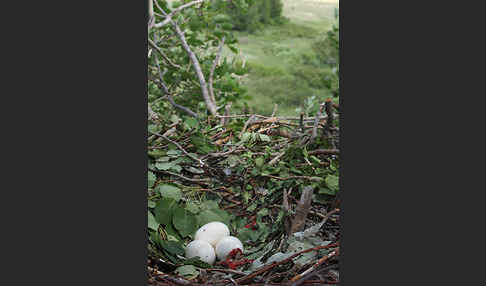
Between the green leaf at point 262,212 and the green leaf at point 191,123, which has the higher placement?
the green leaf at point 191,123

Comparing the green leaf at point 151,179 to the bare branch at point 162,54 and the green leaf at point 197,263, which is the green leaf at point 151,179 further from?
the bare branch at point 162,54

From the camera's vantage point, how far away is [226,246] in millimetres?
3217

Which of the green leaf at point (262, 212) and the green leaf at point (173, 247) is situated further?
the green leaf at point (262, 212)

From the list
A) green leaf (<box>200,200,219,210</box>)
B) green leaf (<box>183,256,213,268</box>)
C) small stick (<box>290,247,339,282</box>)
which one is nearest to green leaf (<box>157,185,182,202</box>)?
green leaf (<box>200,200,219,210</box>)

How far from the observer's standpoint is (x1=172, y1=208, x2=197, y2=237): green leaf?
132 inches

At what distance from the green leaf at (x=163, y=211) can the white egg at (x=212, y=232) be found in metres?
0.20

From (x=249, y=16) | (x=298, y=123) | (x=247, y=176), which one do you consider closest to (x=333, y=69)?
(x=298, y=123)

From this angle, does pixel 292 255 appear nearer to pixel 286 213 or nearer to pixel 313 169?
pixel 286 213

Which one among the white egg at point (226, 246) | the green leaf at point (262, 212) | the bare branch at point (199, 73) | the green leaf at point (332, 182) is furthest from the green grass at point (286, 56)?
the white egg at point (226, 246)

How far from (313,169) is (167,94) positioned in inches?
39.8

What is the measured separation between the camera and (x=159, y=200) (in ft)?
11.0

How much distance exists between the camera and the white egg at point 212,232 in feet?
10.8

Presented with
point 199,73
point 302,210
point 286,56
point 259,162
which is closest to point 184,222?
point 259,162

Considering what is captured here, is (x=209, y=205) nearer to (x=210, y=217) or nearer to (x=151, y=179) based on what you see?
(x=210, y=217)
